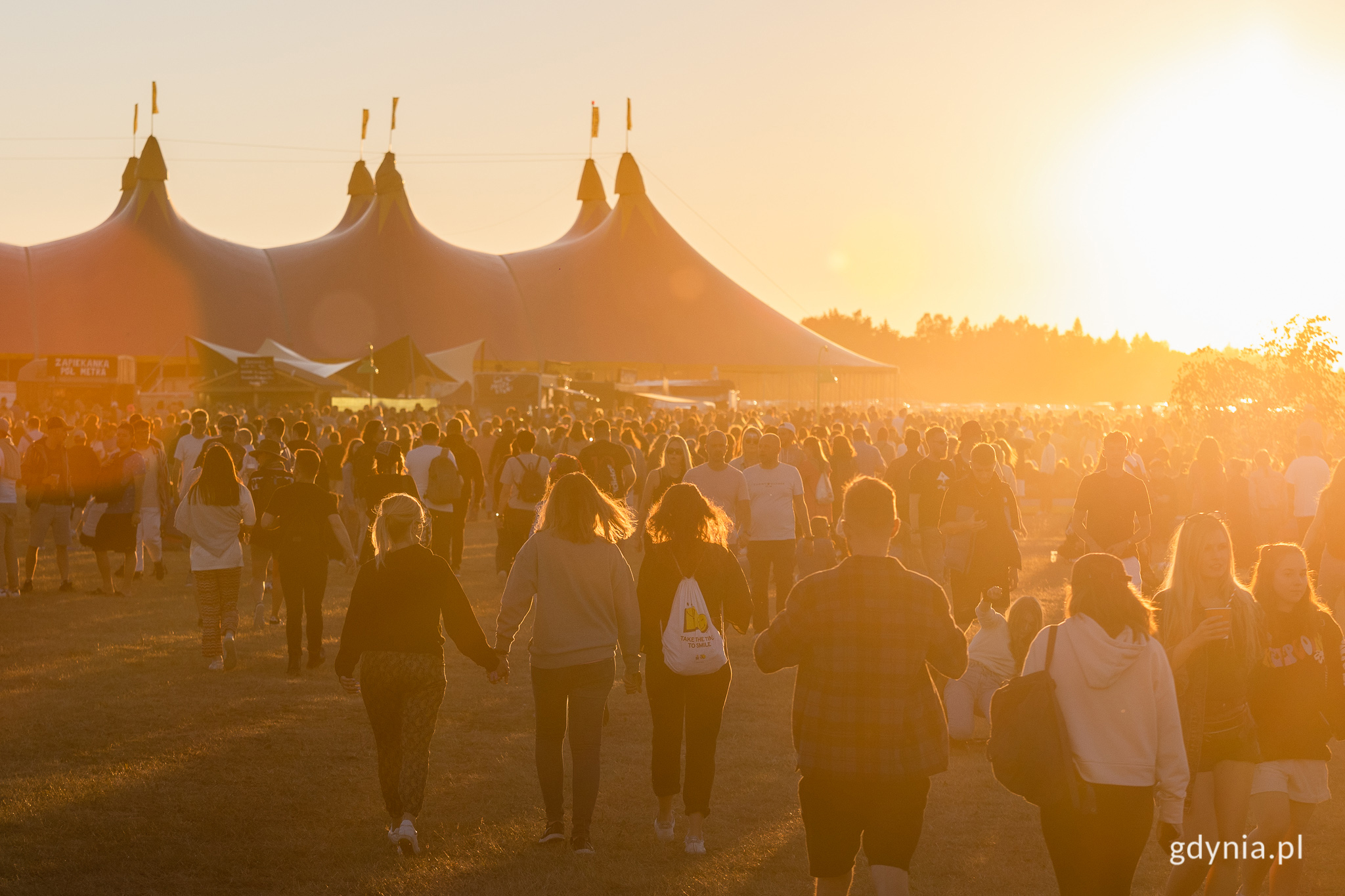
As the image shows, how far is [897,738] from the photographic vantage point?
3297mm

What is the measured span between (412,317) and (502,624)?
164 ft

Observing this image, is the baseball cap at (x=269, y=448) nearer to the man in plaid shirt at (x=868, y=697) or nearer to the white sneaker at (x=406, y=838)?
the white sneaker at (x=406, y=838)

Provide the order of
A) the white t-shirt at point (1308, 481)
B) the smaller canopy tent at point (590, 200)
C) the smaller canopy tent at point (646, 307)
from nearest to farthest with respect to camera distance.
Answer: the white t-shirt at point (1308, 481) → the smaller canopy tent at point (646, 307) → the smaller canopy tent at point (590, 200)

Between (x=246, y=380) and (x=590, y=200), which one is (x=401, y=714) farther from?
(x=590, y=200)

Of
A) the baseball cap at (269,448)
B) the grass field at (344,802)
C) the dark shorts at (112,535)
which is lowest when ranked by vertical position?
the grass field at (344,802)

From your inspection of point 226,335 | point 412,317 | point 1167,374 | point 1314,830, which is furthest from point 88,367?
point 1167,374

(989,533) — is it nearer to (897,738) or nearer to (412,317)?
(897,738)

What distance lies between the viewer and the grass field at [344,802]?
4492 millimetres

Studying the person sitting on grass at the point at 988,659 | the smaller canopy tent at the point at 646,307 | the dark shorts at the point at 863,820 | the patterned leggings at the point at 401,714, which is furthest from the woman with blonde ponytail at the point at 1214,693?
the smaller canopy tent at the point at 646,307

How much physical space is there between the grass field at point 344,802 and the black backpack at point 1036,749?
4.74 ft

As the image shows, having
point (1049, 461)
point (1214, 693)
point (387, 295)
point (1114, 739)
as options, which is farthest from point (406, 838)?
point (387, 295)

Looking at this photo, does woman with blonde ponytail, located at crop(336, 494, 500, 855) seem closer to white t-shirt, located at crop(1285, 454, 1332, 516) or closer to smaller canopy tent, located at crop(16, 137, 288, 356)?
white t-shirt, located at crop(1285, 454, 1332, 516)

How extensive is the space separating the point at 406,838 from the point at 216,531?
361 cm

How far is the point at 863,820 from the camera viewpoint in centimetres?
332
